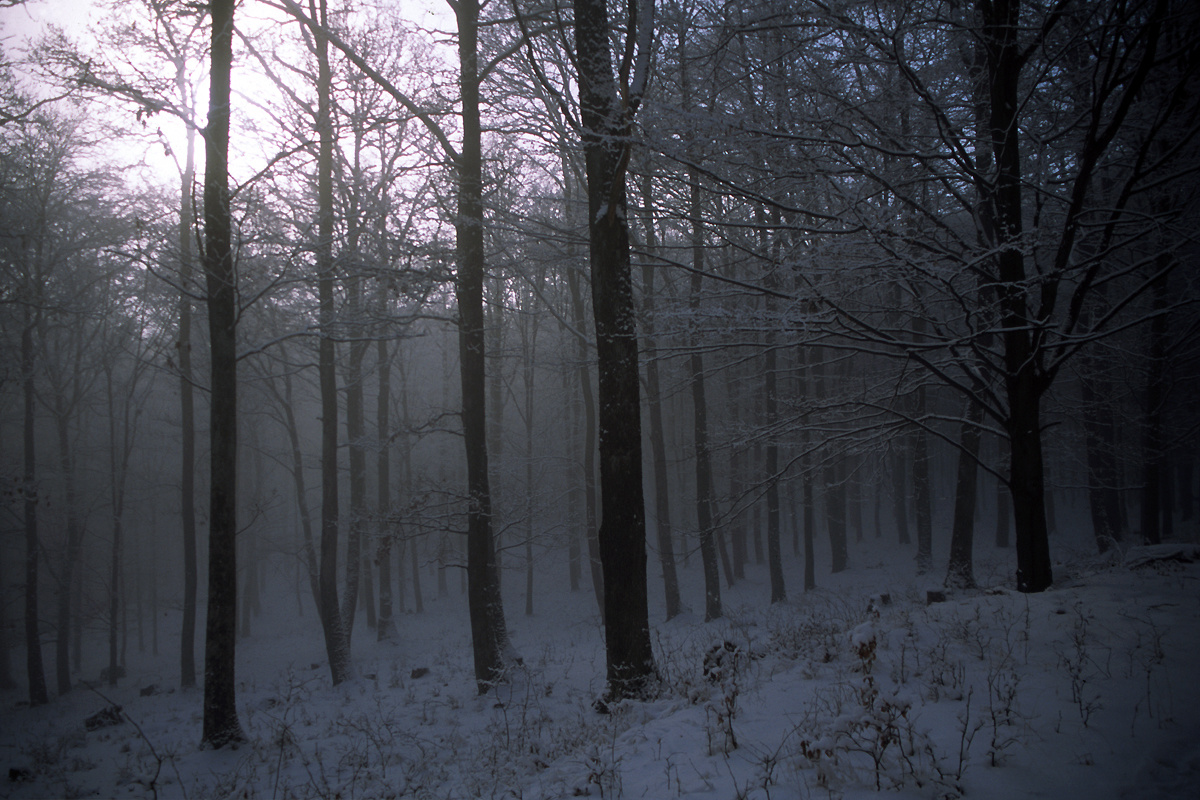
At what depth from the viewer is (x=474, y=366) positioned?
9039mm

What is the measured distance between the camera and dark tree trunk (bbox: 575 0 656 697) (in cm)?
561

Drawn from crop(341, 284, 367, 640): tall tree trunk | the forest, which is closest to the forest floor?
the forest

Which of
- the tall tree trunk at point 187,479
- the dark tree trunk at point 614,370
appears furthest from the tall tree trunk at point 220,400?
the tall tree trunk at point 187,479

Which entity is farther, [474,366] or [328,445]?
[328,445]

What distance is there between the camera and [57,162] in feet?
50.8

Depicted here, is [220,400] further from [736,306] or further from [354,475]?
[354,475]

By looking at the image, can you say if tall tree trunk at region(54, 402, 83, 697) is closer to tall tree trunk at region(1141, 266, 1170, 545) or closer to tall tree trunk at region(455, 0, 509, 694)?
tall tree trunk at region(455, 0, 509, 694)

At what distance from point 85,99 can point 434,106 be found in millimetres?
4463

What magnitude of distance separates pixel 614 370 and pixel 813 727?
11.2 ft

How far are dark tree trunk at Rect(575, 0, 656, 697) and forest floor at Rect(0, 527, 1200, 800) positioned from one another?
0.68 metres

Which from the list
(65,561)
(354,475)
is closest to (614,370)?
(354,475)

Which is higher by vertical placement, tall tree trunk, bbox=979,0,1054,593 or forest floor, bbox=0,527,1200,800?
tall tree trunk, bbox=979,0,1054,593

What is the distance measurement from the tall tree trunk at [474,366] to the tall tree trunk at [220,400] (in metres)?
3.05

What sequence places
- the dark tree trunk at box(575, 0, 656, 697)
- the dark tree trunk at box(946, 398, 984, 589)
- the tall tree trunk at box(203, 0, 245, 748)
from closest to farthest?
the dark tree trunk at box(575, 0, 656, 697)
the tall tree trunk at box(203, 0, 245, 748)
the dark tree trunk at box(946, 398, 984, 589)
